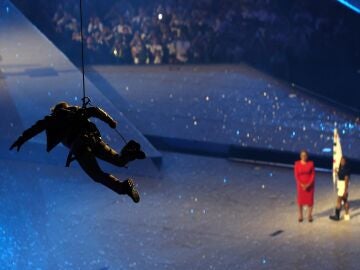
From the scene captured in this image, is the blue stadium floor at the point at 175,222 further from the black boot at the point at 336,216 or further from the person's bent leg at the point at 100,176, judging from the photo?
the person's bent leg at the point at 100,176

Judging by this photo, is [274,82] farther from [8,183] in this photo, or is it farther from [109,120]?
[109,120]

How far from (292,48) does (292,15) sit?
974 mm

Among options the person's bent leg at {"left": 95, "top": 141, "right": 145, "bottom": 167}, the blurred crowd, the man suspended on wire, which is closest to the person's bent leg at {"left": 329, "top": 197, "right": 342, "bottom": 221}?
the man suspended on wire

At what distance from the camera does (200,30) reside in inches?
794

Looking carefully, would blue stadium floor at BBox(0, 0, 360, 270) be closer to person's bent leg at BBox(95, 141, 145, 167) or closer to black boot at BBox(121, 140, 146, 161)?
person's bent leg at BBox(95, 141, 145, 167)

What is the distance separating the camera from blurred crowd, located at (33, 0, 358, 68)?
61.4 ft

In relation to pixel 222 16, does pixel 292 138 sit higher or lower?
lower

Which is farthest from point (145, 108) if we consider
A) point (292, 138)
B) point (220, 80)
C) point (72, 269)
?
point (72, 269)

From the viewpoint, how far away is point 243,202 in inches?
467

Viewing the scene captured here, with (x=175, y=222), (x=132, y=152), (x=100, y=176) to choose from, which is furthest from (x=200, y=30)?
(x=132, y=152)

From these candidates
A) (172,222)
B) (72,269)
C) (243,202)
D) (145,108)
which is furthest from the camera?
(145,108)

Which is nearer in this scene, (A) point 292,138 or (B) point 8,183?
(B) point 8,183

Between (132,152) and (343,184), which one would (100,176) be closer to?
(132,152)

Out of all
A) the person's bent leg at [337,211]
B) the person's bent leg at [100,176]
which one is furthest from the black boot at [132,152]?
the person's bent leg at [337,211]
